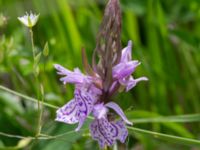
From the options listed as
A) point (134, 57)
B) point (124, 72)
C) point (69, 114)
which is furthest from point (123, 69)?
point (134, 57)

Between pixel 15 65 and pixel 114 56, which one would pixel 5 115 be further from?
pixel 114 56

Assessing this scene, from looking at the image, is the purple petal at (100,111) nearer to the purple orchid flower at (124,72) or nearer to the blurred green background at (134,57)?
the purple orchid flower at (124,72)

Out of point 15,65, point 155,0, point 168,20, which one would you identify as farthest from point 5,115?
point 168,20

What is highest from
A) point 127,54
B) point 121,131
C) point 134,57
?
point 134,57

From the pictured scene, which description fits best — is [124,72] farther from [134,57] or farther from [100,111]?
[134,57]

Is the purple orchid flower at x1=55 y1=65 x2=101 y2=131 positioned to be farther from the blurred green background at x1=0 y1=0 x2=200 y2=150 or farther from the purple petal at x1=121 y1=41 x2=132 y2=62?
the blurred green background at x1=0 y1=0 x2=200 y2=150

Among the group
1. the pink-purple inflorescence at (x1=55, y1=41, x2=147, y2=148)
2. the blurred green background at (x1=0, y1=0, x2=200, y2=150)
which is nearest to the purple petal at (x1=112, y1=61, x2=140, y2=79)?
the pink-purple inflorescence at (x1=55, y1=41, x2=147, y2=148)

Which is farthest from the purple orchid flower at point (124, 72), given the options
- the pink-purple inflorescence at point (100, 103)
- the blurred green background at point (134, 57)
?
the blurred green background at point (134, 57)
